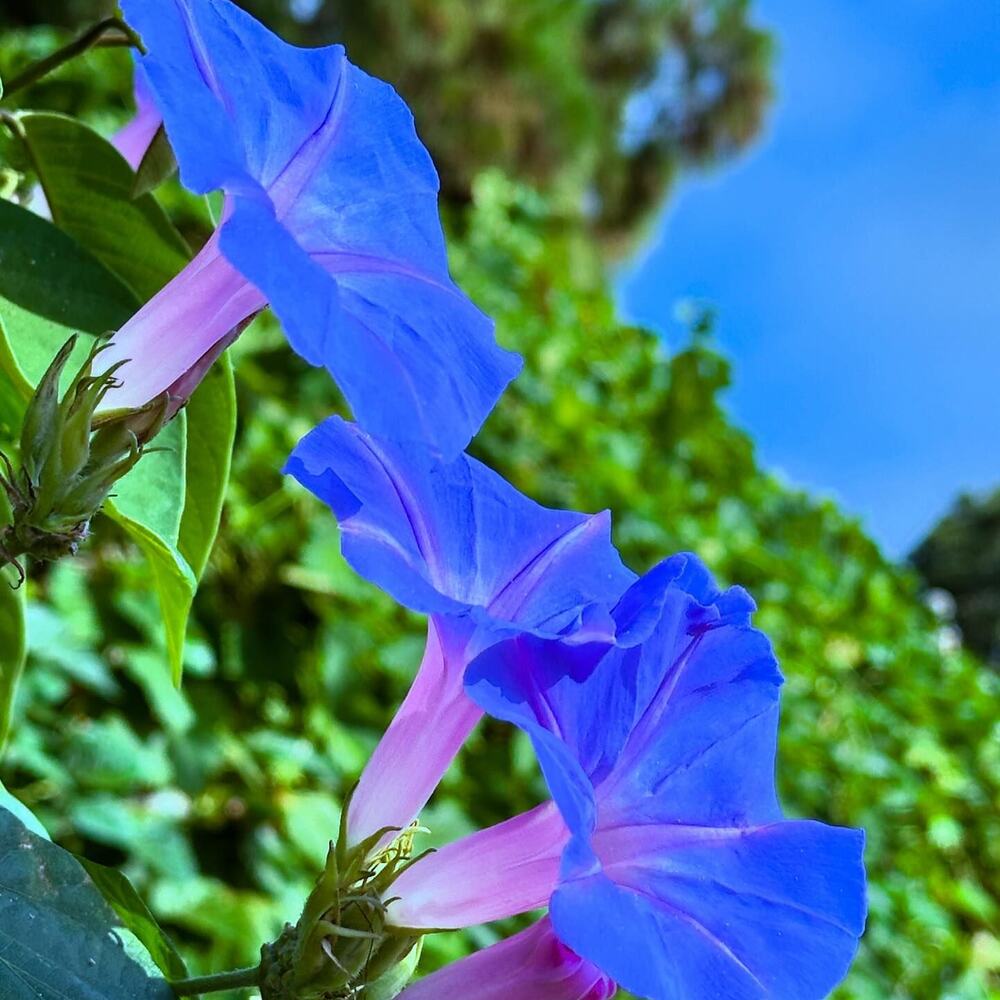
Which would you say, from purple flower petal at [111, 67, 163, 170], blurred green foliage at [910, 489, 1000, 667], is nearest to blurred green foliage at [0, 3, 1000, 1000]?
purple flower petal at [111, 67, 163, 170]

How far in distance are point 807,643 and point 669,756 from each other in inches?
90.4

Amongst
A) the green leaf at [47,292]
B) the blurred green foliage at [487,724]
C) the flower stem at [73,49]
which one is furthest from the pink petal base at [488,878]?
the blurred green foliage at [487,724]

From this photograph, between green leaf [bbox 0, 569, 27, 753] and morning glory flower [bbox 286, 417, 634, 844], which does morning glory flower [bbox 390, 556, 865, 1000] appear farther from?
green leaf [bbox 0, 569, 27, 753]

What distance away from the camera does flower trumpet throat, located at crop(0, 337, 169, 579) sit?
391 mm

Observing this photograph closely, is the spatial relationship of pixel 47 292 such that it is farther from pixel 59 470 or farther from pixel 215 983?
pixel 215 983

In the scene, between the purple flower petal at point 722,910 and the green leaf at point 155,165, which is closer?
the purple flower petal at point 722,910

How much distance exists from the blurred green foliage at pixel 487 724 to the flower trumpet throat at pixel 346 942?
842mm

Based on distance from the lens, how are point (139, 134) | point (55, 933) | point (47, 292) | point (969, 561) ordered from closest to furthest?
point (55, 933) → point (47, 292) → point (139, 134) → point (969, 561)

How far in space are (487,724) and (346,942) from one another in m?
1.47

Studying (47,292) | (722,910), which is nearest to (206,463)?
(47,292)

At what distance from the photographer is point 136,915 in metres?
0.44

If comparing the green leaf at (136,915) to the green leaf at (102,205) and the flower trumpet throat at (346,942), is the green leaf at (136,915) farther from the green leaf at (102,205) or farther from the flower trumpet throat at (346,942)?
the green leaf at (102,205)

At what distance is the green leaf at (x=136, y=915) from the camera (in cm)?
44

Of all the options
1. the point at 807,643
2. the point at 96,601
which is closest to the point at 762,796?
the point at 96,601
